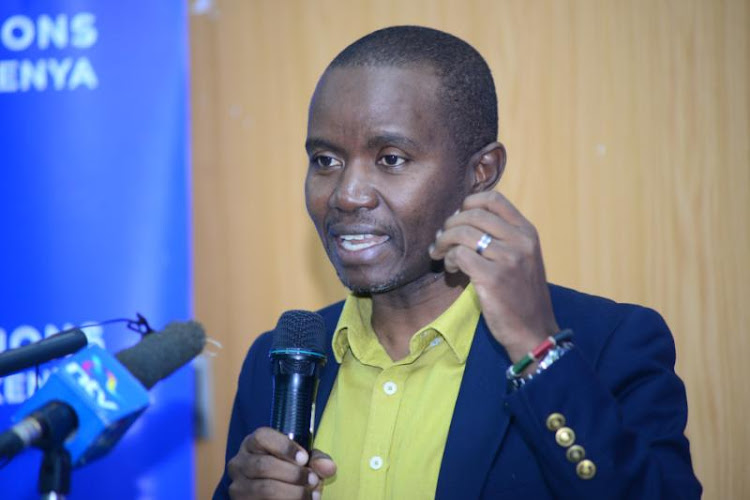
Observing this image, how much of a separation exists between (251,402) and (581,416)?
1027mm

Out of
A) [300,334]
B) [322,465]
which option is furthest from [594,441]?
[300,334]

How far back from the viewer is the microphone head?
71.6 inches

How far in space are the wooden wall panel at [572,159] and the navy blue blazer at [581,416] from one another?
89cm

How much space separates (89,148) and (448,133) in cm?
182

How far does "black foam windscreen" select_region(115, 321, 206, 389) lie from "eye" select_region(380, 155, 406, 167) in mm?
715

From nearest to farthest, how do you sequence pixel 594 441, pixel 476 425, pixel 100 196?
pixel 594 441 → pixel 476 425 → pixel 100 196

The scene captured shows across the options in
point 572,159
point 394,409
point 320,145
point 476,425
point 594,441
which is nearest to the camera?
point 594,441

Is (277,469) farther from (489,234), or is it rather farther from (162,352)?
(489,234)

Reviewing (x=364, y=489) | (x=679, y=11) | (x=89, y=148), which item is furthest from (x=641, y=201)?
(x=89, y=148)

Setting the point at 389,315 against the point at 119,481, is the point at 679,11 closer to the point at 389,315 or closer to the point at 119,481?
the point at 389,315

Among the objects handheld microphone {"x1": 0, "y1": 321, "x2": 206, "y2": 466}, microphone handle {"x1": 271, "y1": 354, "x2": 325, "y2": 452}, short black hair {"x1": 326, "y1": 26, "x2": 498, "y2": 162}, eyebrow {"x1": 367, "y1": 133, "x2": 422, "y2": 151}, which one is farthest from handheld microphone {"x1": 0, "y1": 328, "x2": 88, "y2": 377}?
short black hair {"x1": 326, "y1": 26, "x2": 498, "y2": 162}

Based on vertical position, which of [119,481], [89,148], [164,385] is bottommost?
[119,481]

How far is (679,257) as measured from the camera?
116 inches

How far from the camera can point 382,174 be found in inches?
81.0
